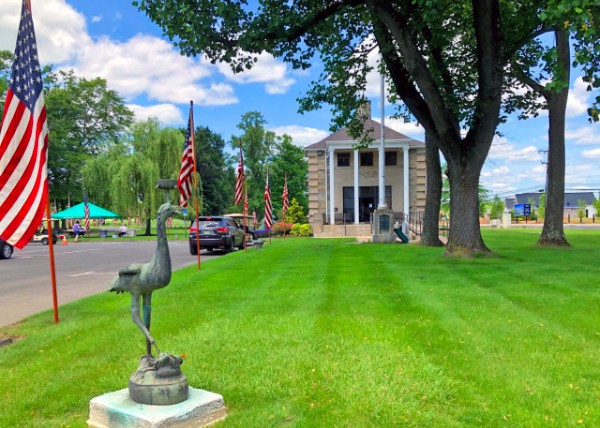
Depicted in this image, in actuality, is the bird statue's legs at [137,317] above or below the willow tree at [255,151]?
below

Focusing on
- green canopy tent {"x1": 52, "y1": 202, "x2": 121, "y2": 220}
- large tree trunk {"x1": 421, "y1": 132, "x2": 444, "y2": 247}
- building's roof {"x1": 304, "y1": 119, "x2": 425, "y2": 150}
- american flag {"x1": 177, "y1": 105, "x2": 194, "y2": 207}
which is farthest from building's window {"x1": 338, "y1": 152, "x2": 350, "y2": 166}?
american flag {"x1": 177, "y1": 105, "x2": 194, "y2": 207}

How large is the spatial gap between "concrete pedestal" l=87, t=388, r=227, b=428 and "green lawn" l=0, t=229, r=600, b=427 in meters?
0.15

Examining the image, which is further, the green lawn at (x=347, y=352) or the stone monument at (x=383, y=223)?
the stone monument at (x=383, y=223)

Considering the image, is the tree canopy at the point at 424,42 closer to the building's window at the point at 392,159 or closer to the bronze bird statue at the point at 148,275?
the bronze bird statue at the point at 148,275

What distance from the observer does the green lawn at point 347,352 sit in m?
4.05

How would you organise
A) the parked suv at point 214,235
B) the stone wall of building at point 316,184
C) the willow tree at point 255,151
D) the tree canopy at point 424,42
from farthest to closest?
the willow tree at point 255,151 → the stone wall of building at point 316,184 → the parked suv at point 214,235 → the tree canopy at point 424,42

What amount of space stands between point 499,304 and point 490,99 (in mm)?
7344

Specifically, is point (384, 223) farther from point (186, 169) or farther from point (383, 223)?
point (186, 169)

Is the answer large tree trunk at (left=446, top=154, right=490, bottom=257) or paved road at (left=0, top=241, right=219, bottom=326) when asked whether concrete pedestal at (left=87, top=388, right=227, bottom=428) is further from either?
large tree trunk at (left=446, top=154, right=490, bottom=257)

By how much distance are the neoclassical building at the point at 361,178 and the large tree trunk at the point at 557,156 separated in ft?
64.3

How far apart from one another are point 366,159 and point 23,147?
36.5 meters

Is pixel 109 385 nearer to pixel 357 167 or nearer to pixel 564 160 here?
pixel 564 160

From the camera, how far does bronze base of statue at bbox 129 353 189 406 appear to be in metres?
3.80

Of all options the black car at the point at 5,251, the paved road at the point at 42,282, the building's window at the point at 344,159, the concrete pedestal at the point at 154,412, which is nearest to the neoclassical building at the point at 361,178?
the building's window at the point at 344,159
